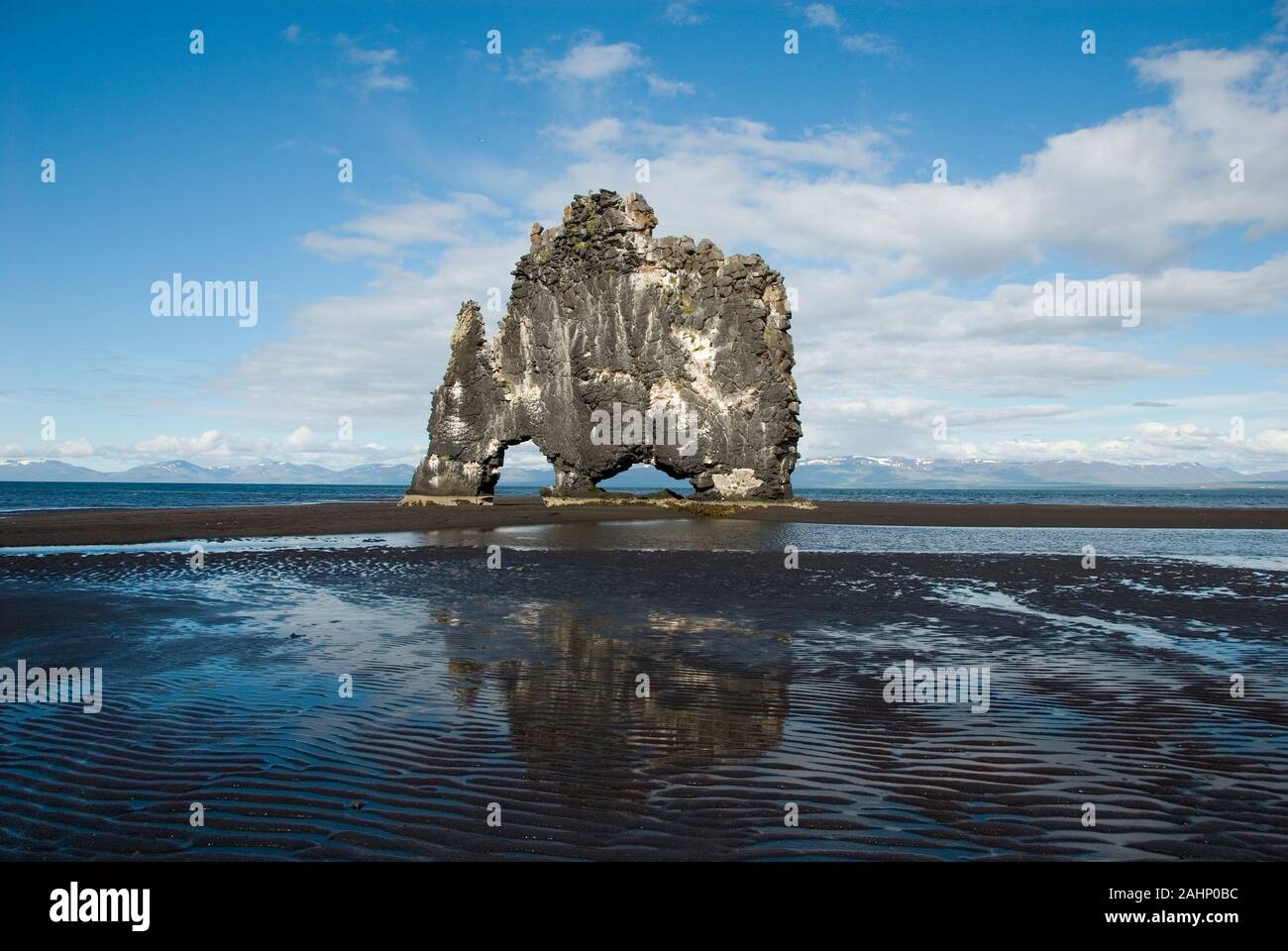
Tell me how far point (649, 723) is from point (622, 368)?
5250cm

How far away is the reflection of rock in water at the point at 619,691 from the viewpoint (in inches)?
293

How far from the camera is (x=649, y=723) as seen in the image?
28.6 feet

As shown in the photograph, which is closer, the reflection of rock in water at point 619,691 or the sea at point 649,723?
the sea at point 649,723

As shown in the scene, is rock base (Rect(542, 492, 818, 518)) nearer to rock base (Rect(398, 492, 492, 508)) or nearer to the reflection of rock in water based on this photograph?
rock base (Rect(398, 492, 492, 508))

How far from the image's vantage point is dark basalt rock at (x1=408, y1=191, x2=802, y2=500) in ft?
188

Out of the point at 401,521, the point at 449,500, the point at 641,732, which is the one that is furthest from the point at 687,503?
the point at 641,732

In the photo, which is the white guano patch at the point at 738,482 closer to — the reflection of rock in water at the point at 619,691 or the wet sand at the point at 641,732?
the wet sand at the point at 641,732

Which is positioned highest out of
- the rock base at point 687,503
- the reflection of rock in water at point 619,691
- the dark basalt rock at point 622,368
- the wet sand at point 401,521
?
the dark basalt rock at point 622,368

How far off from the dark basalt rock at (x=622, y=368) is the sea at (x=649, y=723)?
38356 mm

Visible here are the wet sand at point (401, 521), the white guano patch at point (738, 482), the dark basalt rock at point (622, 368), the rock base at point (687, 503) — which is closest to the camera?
the wet sand at point (401, 521)

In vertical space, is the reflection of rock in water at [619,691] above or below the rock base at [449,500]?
below

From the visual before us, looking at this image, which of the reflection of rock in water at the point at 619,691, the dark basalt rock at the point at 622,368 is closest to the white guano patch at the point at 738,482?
the dark basalt rock at the point at 622,368
